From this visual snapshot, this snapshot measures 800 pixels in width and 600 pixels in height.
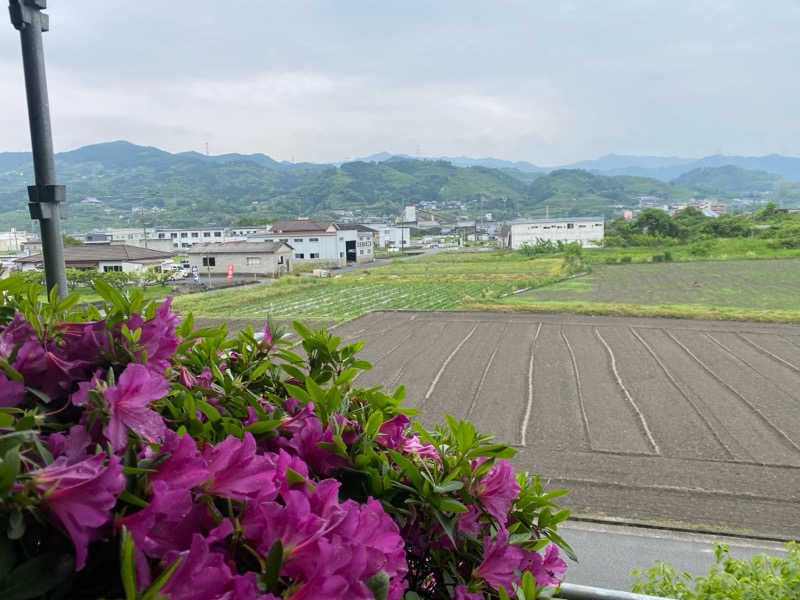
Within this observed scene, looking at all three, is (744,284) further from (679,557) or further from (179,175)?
(179,175)

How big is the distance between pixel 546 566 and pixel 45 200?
190 cm

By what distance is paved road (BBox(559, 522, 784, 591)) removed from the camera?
4.96 metres

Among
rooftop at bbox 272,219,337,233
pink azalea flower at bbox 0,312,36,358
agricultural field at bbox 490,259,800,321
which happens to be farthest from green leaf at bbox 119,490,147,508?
rooftop at bbox 272,219,337,233

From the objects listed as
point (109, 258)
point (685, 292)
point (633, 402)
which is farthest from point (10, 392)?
point (685, 292)

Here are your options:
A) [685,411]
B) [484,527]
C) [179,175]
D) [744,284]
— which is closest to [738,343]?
[685,411]

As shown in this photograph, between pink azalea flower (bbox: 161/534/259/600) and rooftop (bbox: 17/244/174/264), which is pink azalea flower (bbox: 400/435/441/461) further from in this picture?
rooftop (bbox: 17/244/174/264)

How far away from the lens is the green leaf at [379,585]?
0.64 metres

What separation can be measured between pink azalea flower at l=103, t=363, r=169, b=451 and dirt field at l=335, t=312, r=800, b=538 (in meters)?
Answer: 6.14

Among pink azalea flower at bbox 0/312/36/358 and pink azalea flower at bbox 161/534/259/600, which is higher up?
pink azalea flower at bbox 0/312/36/358

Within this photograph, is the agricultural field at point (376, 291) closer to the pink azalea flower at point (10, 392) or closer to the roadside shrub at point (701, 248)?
→ the roadside shrub at point (701, 248)

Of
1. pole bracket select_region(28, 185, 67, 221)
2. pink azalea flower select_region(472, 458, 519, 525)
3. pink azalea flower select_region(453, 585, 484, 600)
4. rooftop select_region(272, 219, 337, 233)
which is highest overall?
pole bracket select_region(28, 185, 67, 221)

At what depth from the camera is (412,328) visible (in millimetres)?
17328

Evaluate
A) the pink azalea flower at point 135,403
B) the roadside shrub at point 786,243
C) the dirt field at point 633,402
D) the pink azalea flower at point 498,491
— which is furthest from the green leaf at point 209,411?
the roadside shrub at point 786,243

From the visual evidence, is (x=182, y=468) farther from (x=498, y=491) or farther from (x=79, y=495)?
(x=498, y=491)
